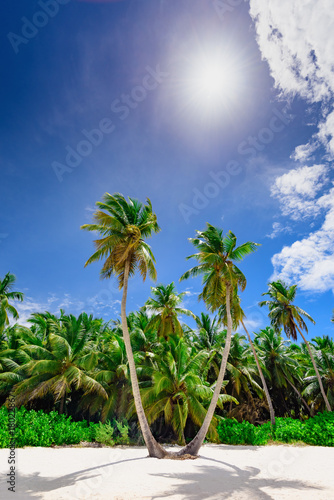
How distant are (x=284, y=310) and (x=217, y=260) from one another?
40.0ft

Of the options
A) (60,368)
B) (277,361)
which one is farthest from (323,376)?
(60,368)

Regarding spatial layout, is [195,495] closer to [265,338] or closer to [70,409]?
[70,409]

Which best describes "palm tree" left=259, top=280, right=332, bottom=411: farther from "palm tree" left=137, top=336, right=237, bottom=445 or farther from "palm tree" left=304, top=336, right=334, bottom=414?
"palm tree" left=137, top=336, right=237, bottom=445

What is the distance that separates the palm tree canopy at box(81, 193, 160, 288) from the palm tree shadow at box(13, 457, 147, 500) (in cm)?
743

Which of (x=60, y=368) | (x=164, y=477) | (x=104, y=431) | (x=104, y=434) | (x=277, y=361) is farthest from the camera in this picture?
(x=277, y=361)

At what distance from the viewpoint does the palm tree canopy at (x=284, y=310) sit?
79.2ft

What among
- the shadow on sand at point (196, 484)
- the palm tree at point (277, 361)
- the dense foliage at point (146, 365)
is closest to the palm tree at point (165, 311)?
the dense foliage at point (146, 365)

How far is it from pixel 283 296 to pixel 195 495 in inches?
773

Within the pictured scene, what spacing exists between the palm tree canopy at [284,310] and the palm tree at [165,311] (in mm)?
7411

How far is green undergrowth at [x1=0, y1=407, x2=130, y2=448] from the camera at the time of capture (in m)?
13.4

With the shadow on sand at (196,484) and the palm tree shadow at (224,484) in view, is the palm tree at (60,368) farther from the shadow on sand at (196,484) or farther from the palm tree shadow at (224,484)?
the palm tree shadow at (224,484)

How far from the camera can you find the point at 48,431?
14.4 meters

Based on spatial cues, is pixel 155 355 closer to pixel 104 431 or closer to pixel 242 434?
pixel 104 431

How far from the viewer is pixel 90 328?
20.2m
